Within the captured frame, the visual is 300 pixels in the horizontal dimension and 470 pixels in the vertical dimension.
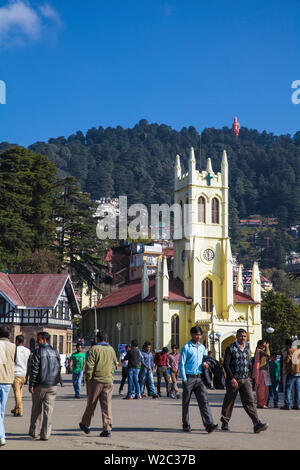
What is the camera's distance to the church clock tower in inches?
2549

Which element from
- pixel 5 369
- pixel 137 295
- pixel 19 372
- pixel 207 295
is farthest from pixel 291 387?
pixel 137 295

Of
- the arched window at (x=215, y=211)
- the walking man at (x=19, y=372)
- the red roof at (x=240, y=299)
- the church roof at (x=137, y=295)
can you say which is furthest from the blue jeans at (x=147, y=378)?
the arched window at (x=215, y=211)

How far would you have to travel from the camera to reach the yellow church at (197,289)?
63156 millimetres

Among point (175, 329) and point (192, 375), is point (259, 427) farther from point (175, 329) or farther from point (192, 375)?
point (175, 329)

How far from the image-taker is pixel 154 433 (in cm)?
1190

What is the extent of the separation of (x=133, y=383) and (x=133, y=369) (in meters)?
0.78

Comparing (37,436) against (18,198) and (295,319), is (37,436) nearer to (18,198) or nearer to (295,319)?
(18,198)

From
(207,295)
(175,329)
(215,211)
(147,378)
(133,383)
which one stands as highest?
(215,211)

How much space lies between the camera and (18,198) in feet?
199

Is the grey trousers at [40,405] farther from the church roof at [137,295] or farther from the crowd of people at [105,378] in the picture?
the church roof at [137,295]

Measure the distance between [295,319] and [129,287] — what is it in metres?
18.9

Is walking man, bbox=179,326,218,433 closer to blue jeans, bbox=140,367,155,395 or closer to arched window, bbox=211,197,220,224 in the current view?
blue jeans, bbox=140,367,155,395
